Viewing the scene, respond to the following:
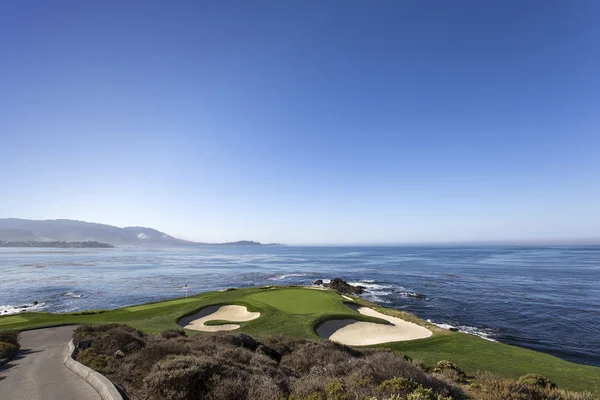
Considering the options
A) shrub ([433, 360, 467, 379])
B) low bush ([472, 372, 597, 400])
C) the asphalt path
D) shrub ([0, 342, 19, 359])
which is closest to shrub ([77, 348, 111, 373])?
the asphalt path

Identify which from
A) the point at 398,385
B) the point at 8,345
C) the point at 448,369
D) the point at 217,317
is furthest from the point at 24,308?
the point at 398,385

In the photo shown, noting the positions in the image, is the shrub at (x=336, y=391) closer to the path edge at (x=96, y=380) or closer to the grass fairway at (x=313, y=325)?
the path edge at (x=96, y=380)

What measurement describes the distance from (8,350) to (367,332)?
2162 cm

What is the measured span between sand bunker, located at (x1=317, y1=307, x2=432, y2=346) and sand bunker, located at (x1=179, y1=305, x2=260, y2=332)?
729 centimetres

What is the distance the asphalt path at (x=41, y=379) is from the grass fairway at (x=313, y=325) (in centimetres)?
716

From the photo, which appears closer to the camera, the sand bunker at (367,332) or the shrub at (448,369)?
the shrub at (448,369)

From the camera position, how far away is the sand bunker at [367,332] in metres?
21.9

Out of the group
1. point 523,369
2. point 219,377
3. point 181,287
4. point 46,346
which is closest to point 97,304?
point 181,287

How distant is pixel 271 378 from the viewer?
8664 millimetres

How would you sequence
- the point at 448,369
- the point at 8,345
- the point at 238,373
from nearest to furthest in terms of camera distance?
the point at 238,373 → the point at 448,369 → the point at 8,345

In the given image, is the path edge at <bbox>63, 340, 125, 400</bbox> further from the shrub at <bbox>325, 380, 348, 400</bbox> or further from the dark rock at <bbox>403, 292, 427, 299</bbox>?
the dark rock at <bbox>403, 292, 427, 299</bbox>

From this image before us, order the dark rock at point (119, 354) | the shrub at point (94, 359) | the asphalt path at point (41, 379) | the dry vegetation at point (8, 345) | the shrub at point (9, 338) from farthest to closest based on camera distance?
the shrub at point (9, 338) → the dry vegetation at point (8, 345) → the dark rock at point (119, 354) → the shrub at point (94, 359) → the asphalt path at point (41, 379)

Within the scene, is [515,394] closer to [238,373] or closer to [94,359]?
[238,373]

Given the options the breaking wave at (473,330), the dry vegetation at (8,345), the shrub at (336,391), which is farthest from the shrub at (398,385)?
the breaking wave at (473,330)
